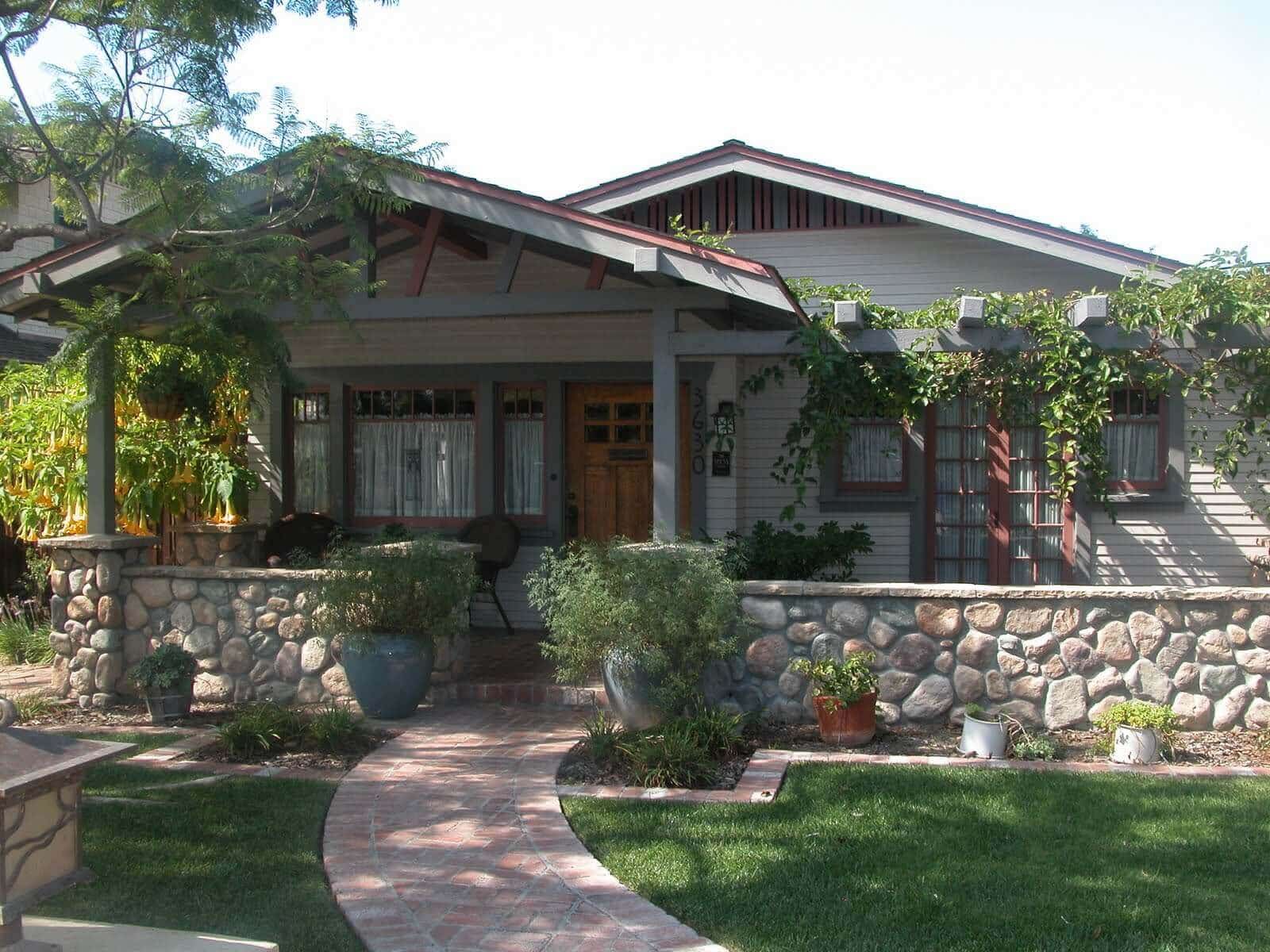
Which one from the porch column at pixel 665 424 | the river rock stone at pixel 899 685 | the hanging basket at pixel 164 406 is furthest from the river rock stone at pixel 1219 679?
the hanging basket at pixel 164 406

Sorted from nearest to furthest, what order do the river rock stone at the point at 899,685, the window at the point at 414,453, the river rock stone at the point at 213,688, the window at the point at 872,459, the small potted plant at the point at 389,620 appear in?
the river rock stone at the point at 899,685
the small potted plant at the point at 389,620
the river rock stone at the point at 213,688
the window at the point at 872,459
the window at the point at 414,453

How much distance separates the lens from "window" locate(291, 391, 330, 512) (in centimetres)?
1062

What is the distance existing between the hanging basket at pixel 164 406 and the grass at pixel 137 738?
9.66 feet

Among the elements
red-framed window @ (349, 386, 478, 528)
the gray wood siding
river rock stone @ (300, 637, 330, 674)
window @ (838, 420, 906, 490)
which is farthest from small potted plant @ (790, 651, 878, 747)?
red-framed window @ (349, 386, 478, 528)

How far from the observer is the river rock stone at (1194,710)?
6.68 meters

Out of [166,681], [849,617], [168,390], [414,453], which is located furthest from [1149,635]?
[168,390]

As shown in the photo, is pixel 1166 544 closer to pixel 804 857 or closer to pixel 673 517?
pixel 673 517

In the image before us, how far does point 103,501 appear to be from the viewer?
813 centimetres

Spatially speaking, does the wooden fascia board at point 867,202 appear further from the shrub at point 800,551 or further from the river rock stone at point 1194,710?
the river rock stone at point 1194,710

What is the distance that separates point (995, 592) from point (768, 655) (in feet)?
4.58

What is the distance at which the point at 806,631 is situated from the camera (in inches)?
276

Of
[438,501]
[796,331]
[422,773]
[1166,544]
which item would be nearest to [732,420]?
[796,331]

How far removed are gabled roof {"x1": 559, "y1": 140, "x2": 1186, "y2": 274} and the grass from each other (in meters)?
5.18

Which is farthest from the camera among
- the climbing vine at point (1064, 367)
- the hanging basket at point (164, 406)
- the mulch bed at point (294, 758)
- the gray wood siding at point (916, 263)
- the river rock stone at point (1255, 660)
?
the gray wood siding at point (916, 263)
